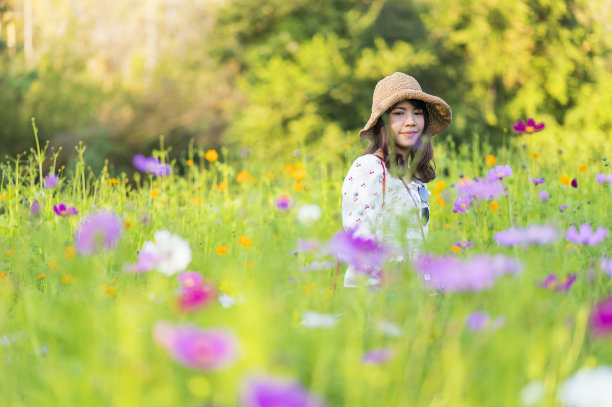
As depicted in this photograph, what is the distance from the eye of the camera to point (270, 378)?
28.2 inches

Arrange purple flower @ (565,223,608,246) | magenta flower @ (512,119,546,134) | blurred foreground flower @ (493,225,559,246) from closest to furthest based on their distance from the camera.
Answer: blurred foreground flower @ (493,225,559,246)
purple flower @ (565,223,608,246)
magenta flower @ (512,119,546,134)

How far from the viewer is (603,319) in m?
0.93

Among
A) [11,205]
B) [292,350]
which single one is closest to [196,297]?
[292,350]

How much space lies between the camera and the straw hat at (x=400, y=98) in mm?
2494

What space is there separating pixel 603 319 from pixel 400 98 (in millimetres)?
1658

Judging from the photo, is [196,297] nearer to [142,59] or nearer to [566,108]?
[566,108]

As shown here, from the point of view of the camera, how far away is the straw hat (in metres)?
2.49

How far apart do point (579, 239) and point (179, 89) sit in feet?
52.0

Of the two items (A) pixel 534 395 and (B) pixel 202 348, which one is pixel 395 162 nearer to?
(A) pixel 534 395

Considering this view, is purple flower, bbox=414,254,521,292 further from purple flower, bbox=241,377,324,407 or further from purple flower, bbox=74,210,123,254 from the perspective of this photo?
purple flower, bbox=74,210,123,254

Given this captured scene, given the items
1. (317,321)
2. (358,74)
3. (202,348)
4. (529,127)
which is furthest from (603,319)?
(358,74)

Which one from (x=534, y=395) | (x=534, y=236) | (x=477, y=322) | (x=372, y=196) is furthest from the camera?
(x=372, y=196)

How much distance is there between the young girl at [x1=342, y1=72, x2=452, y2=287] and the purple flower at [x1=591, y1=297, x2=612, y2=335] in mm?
1059

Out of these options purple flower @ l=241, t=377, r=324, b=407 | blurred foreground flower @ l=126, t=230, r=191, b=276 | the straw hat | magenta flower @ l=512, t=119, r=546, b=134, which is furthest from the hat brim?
purple flower @ l=241, t=377, r=324, b=407
